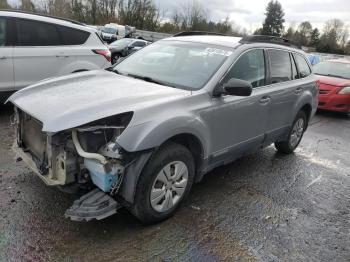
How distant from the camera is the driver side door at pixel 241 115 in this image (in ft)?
13.0

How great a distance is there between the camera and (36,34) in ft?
22.2

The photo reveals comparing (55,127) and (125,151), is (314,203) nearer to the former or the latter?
(125,151)

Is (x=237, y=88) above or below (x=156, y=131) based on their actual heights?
above

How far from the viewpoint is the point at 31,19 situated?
6684 mm

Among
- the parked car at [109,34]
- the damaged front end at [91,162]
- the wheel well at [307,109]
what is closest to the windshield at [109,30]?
the parked car at [109,34]

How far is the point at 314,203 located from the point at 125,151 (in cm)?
271

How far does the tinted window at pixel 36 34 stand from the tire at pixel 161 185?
450cm

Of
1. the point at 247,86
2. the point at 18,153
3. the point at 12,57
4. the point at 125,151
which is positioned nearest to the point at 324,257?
the point at 247,86

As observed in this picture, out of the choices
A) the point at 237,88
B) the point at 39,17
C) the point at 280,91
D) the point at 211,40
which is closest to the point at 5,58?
the point at 39,17

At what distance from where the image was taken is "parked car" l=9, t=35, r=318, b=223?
3055 mm

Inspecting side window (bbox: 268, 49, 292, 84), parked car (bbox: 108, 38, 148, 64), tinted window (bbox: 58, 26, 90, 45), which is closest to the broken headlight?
side window (bbox: 268, 49, 292, 84)

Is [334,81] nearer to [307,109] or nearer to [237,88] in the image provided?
[307,109]

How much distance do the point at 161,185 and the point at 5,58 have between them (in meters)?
4.37

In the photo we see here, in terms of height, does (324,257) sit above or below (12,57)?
below
